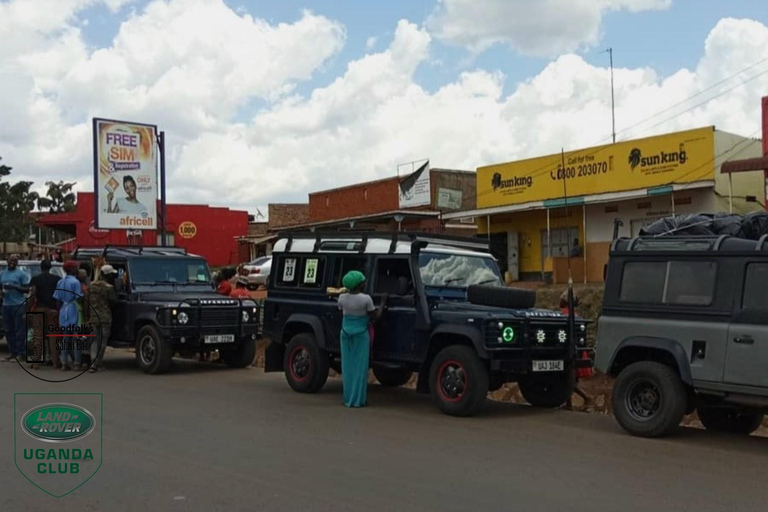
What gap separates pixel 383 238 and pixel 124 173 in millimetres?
17063

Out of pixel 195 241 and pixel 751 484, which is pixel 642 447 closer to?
pixel 751 484

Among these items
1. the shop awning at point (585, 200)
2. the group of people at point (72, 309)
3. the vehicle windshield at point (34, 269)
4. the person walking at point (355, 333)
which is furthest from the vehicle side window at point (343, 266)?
the shop awning at point (585, 200)

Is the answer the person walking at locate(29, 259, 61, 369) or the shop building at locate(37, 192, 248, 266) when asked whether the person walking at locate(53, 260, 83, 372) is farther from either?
the shop building at locate(37, 192, 248, 266)

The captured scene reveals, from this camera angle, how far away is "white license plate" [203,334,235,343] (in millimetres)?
14438

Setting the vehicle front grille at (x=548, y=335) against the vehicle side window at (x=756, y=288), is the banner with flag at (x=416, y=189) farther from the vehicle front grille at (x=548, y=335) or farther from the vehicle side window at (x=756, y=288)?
the vehicle side window at (x=756, y=288)

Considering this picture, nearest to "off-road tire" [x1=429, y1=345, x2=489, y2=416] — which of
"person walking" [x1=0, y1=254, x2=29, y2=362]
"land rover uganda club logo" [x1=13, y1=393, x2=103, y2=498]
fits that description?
"land rover uganda club logo" [x1=13, y1=393, x2=103, y2=498]

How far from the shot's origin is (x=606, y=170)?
1147 inches

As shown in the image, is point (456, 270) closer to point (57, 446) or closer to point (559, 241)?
point (57, 446)

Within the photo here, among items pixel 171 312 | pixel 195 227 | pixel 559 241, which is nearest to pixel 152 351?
pixel 171 312

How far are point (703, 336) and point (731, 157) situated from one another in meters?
19.2

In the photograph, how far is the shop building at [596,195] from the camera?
1013 inches

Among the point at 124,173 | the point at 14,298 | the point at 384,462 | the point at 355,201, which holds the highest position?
the point at 355,201

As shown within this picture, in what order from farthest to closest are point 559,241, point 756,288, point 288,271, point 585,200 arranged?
point 559,241 → point 585,200 → point 288,271 → point 756,288

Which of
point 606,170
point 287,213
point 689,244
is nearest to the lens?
point 689,244
